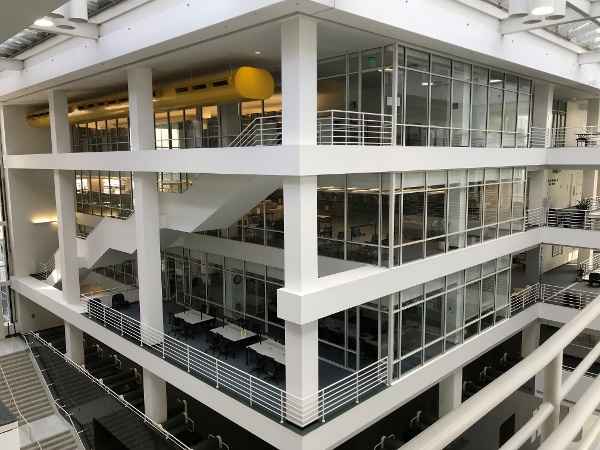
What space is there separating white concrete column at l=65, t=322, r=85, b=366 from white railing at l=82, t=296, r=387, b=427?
163 inches

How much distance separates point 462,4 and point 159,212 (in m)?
8.24

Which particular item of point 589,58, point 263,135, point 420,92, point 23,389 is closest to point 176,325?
point 263,135

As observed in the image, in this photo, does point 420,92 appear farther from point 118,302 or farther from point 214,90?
point 118,302

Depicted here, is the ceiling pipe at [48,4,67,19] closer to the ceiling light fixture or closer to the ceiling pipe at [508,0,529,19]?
the ceiling pipe at [508,0,529,19]

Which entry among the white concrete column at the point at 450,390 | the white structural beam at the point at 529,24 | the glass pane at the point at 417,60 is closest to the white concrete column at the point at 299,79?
the glass pane at the point at 417,60

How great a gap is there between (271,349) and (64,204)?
28.1 ft

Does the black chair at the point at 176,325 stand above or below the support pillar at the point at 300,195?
below

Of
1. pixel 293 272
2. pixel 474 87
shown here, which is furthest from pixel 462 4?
pixel 293 272

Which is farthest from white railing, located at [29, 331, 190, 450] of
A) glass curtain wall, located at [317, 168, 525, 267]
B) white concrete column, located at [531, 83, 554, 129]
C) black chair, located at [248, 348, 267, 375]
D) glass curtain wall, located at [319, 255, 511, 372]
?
white concrete column, located at [531, 83, 554, 129]

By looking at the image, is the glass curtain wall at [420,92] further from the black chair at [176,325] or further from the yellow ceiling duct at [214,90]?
the black chair at [176,325]

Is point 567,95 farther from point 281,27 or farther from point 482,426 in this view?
point 281,27

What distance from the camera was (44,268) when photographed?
19672 mm

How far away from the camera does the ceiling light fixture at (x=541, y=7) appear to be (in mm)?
7855

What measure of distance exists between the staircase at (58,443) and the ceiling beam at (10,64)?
35.2 feet
